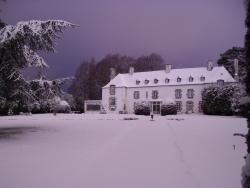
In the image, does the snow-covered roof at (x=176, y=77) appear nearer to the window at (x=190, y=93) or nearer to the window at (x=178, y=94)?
the window at (x=190, y=93)

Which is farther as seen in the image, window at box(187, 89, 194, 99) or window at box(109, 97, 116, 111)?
window at box(109, 97, 116, 111)

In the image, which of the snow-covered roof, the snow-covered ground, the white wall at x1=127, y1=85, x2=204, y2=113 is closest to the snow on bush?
the white wall at x1=127, y1=85, x2=204, y2=113

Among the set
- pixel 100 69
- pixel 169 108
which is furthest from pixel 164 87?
pixel 100 69

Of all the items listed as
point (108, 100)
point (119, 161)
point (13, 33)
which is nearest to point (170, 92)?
point (108, 100)

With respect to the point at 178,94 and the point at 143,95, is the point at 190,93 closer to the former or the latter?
the point at 178,94

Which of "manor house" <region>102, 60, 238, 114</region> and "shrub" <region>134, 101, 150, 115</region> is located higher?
"manor house" <region>102, 60, 238, 114</region>

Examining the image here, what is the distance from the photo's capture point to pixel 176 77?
44.3 m

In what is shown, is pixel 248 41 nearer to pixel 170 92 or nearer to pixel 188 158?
pixel 188 158

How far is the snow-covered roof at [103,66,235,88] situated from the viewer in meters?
40.5

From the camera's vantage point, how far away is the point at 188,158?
766 centimetres

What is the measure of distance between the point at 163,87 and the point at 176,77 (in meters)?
2.66

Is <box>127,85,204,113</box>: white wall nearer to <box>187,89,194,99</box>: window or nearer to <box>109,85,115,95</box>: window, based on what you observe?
<box>187,89,194,99</box>: window

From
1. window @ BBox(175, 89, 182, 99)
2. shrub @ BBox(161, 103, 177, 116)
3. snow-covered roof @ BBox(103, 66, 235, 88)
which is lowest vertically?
shrub @ BBox(161, 103, 177, 116)

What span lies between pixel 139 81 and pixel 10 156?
40062mm
